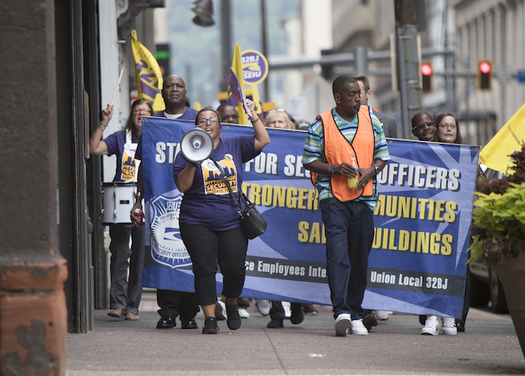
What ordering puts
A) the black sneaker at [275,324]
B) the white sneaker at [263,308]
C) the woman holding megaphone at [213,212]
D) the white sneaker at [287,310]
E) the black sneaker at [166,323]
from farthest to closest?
the white sneaker at [263,308] < the white sneaker at [287,310] < the black sneaker at [275,324] < the black sneaker at [166,323] < the woman holding megaphone at [213,212]

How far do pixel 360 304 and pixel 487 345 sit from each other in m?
1.12

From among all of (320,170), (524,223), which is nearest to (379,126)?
(320,170)

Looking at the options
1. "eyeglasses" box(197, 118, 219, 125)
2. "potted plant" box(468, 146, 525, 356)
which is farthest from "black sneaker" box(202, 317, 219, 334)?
"potted plant" box(468, 146, 525, 356)

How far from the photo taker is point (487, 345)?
888 centimetres

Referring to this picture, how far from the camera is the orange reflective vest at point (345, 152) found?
927cm

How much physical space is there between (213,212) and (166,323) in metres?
1.34

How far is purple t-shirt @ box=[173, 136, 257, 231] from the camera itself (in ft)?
29.7

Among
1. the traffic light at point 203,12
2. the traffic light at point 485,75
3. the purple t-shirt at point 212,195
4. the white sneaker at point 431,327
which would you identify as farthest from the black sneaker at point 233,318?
the traffic light at point 485,75

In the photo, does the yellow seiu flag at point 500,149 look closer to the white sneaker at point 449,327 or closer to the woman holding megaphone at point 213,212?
the white sneaker at point 449,327

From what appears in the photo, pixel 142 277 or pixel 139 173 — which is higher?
pixel 139 173

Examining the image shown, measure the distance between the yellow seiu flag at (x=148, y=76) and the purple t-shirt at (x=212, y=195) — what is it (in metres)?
3.04

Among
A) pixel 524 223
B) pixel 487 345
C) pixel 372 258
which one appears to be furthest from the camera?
pixel 372 258

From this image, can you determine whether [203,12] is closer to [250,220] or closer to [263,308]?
[263,308]

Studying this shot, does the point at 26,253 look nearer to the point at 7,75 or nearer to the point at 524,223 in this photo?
the point at 7,75
